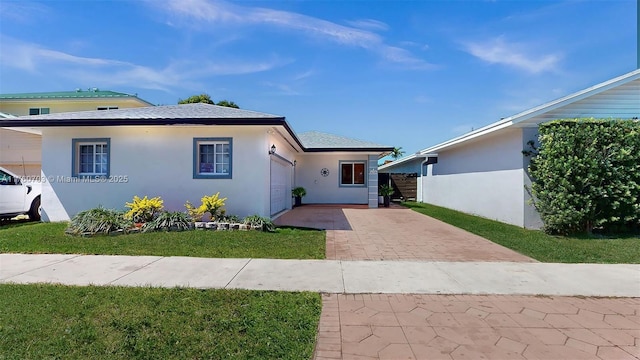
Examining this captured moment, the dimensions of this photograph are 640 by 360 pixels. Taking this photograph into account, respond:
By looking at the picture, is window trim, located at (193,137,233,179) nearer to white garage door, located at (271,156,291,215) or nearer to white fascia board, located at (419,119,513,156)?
white garage door, located at (271,156,291,215)

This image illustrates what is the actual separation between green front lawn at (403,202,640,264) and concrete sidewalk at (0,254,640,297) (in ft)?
1.82

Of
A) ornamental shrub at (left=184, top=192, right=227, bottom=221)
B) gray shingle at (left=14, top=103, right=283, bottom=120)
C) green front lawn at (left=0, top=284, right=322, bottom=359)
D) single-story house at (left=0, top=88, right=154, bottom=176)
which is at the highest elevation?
single-story house at (left=0, top=88, right=154, bottom=176)

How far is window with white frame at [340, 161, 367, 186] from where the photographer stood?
712 inches

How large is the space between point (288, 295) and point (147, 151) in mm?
8316

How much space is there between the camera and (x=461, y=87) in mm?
13688

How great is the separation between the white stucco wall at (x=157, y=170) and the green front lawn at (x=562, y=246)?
23.1 feet

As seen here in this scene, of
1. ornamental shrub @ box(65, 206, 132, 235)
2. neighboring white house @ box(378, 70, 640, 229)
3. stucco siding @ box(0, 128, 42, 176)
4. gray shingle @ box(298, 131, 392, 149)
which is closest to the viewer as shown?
ornamental shrub @ box(65, 206, 132, 235)

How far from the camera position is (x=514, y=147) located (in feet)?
32.4

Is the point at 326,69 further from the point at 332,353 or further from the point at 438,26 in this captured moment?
the point at 332,353

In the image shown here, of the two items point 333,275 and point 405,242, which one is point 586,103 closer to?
point 405,242

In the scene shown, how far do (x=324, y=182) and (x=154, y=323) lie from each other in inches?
599

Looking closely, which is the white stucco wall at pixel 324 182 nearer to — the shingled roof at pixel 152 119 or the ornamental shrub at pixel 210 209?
the shingled roof at pixel 152 119

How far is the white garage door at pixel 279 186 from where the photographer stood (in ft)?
37.7

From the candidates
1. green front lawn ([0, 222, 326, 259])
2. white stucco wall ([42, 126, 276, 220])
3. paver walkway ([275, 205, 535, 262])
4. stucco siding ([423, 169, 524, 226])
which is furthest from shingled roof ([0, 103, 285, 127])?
stucco siding ([423, 169, 524, 226])
